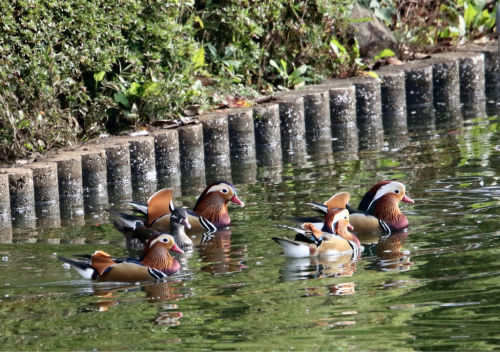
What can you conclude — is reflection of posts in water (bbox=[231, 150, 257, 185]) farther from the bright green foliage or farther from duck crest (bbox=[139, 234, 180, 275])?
duck crest (bbox=[139, 234, 180, 275])

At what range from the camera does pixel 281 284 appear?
6238 millimetres

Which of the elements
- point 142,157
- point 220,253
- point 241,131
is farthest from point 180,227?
point 241,131

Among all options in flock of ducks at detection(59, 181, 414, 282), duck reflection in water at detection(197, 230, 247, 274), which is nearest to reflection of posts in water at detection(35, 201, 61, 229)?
flock of ducks at detection(59, 181, 414, 282)

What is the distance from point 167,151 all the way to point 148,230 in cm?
339

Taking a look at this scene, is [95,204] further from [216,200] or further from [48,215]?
[216,200]

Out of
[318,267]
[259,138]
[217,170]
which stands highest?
[259,138]

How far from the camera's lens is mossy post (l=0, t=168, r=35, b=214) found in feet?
30.7

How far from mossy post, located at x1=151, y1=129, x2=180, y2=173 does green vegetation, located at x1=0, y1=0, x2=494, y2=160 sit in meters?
0.57

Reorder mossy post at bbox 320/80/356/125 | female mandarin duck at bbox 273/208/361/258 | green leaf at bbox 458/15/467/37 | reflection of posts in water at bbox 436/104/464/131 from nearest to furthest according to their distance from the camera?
female mandarin duck at bbox 273/208/361/258, reflection of posts in water at bbox 436/104/464/131, mossy post at bbox 320/80/356/125, green leaf at bbox 458/15/467/37

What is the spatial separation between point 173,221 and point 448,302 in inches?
116

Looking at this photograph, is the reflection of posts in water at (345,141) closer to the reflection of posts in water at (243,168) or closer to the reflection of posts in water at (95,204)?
the reflection of posts in water at (243,168)

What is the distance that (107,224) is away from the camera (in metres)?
8.62

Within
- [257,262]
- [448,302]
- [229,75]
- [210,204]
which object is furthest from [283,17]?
[448,302]

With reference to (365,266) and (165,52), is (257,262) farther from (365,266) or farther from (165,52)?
(165,52)
